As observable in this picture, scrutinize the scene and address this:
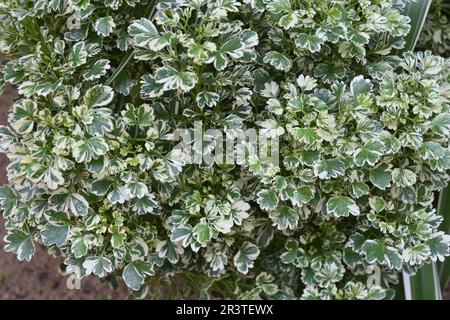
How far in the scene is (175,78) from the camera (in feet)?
4.06

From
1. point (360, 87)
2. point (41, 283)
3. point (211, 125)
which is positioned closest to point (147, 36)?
point (211, 125)

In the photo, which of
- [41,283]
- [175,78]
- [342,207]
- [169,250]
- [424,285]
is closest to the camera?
[175,78]

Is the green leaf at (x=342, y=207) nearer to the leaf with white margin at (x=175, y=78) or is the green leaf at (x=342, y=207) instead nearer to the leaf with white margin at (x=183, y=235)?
the leaf with white margin at (x=183, y=235)

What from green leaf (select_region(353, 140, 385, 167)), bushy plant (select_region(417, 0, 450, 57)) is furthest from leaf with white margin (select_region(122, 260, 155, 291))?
bushy plant (select_region(417, 0, 450, 57))

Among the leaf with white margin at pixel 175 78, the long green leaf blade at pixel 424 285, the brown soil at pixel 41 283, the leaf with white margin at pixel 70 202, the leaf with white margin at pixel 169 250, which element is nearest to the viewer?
the leaf with white margin at pixel 175 78

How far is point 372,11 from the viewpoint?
135 centimetres

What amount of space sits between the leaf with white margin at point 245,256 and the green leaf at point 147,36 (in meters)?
0.59

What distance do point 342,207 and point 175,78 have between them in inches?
18.9

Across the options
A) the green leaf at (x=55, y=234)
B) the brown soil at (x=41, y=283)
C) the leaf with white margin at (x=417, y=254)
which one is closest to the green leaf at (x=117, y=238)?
the green leaf at (x=55, y=234)

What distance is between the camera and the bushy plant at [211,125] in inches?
50.5

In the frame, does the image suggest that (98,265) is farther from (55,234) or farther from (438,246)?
(438,246)

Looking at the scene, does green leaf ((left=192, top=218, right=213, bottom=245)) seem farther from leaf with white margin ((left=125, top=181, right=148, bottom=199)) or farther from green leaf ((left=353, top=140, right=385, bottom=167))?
green leaf ((left=353, top=140, right=385, bottom=167))
